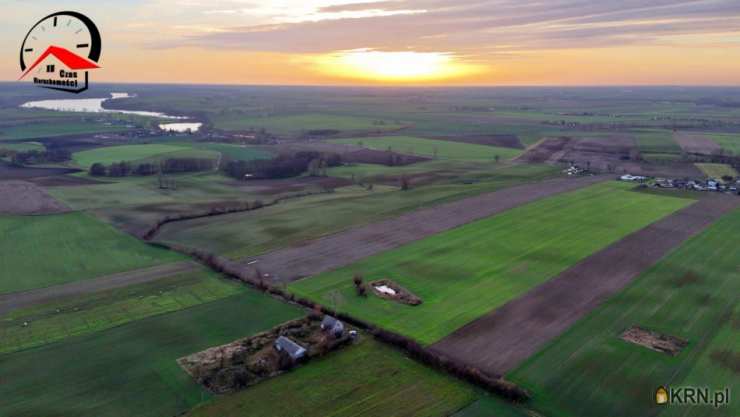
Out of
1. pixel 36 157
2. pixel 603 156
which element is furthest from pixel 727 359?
pixel 36 157

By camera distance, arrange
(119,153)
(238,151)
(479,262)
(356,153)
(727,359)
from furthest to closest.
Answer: (356,153) < (238,151) < (119,153) < (479,262) < (727,359)

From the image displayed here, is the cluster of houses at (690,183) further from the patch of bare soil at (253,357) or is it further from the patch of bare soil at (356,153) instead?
the patch of bare soil at (253,357)

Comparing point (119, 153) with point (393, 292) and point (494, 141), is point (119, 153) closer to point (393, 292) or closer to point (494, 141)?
point (393, 292)

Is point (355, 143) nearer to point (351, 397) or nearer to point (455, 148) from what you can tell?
point (455, 148)

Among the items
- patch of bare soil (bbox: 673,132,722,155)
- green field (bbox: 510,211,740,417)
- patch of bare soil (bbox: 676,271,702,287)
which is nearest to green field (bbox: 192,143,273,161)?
patch of bare soil (bbox: 676,271,702,287)

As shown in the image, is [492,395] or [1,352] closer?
[492,395]

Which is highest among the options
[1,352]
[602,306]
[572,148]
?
[572,148]

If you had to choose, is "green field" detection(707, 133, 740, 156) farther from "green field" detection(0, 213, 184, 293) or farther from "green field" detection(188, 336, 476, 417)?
"green field" detection(0, 213, 184, 293)

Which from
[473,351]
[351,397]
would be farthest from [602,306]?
[351,397]
